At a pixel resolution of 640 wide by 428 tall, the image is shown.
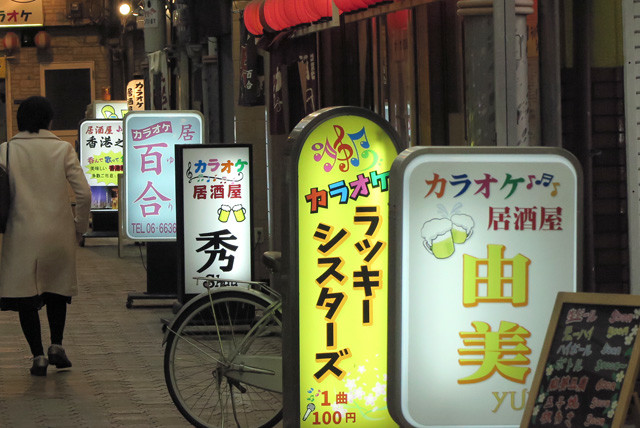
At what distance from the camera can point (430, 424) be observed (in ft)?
17.8

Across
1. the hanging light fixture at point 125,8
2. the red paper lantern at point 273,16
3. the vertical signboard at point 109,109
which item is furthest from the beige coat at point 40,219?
the hanging light fixture at point 125,8

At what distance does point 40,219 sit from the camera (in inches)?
380

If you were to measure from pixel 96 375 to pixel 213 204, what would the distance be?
2228 mm

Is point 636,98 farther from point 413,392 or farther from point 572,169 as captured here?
point 413,392

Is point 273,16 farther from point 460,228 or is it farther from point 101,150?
point 460,228

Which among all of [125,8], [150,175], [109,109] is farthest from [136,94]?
[150,175]

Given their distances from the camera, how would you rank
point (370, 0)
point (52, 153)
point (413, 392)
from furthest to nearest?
point (370, 0) → point (52, 153) → point (413, 392)

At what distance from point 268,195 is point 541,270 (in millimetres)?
10471

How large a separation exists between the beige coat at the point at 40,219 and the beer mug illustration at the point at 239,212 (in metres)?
1.93

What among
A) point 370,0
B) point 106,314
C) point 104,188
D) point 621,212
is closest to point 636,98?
point 621,212

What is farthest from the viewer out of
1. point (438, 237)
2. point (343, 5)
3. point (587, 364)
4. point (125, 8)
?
point (125, 8)

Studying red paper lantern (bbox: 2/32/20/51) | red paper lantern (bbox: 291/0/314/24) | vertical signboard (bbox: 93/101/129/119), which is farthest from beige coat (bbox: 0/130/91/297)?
red paper lantern (bbox: 2/32/20/51)

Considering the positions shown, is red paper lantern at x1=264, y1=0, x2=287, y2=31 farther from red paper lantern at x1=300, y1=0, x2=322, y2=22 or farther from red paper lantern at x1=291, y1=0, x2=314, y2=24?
red paper lantern at x1=300, y1=0, x2=322, y2=22

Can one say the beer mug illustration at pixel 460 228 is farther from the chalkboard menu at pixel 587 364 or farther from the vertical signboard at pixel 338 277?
the vertical signboard at pixel 338 277
